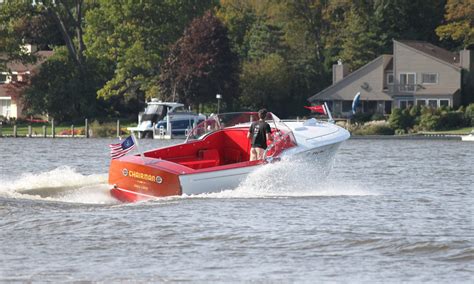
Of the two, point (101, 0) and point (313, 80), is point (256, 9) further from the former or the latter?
point (101, 0)

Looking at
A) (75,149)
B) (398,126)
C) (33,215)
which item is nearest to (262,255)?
(33,215)

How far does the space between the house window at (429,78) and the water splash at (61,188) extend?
5983 cm

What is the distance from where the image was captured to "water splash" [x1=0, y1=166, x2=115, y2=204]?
25.3 meters

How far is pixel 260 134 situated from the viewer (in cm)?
2628

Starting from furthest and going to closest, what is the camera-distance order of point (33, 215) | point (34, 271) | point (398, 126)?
point (398, 126) < point (33, 215) < point (34, 271)

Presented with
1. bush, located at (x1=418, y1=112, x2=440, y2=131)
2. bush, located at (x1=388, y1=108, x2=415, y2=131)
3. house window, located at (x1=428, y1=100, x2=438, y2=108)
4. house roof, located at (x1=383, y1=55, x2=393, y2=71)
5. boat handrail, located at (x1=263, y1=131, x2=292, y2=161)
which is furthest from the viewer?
house roof, located at (x1=383, y1=55, x2=393, y2=71)

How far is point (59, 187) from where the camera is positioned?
27328mm

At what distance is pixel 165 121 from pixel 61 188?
41.9 m

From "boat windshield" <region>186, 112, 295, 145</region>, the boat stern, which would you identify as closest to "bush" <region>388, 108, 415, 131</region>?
"boat windshield" <region>186, 112, 295, 145</region>

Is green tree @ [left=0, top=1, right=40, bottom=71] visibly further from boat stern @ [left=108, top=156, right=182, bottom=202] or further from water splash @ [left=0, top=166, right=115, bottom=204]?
boat stern @ [left=108, top=156, right=182, bottom=202]

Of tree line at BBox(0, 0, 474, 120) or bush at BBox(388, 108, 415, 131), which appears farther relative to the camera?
tree line at BBox(0, 0, 474, 120)

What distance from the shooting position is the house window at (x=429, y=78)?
86.5 metres

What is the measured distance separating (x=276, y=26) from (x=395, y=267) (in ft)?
248

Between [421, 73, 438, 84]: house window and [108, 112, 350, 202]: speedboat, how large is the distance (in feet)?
193
